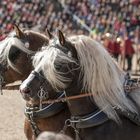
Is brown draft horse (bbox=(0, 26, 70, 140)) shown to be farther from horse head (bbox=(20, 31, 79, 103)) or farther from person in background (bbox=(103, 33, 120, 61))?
person in background (bbox=(103, 33, 120, 61))

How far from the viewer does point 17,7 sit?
2705 centimetres

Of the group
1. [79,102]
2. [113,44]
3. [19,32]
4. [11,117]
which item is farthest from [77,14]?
[79,102]

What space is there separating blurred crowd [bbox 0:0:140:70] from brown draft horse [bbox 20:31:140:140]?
1766 centimetres

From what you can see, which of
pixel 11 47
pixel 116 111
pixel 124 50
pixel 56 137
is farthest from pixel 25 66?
pixel 124 50

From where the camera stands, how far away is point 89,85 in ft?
18.7

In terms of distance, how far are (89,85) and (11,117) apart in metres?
6.23

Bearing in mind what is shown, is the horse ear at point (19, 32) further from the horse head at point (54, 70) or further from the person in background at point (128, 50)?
the person in background at point (128, 50)

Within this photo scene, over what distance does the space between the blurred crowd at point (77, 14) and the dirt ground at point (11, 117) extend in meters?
10.3

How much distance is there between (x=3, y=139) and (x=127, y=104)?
459 centimetres

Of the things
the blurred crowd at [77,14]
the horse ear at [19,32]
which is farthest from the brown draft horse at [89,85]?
the blurred crowd at [77,14]

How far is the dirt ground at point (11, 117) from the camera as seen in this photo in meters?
10.2

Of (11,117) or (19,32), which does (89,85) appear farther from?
(11,117)

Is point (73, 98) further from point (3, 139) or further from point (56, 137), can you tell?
point (3, 139)

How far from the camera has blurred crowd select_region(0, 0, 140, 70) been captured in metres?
25.2
